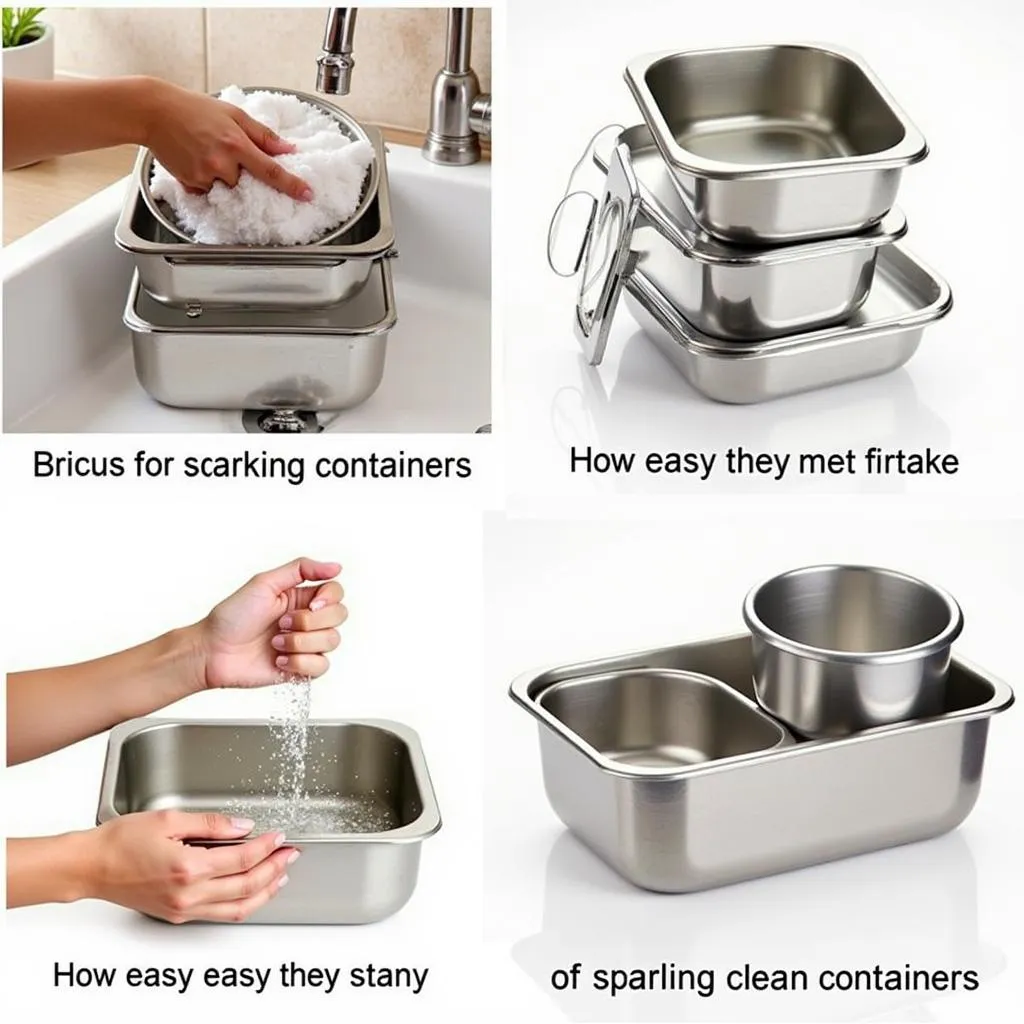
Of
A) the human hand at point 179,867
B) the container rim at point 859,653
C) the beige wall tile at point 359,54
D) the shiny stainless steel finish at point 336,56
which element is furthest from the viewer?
the beige wall tile at point 359,54

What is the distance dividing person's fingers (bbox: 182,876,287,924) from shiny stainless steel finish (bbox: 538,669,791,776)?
326 mm

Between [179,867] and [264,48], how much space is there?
3.51 feet

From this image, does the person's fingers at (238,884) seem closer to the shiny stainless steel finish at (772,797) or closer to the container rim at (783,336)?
the shiny stainless steel finish at (772,797)

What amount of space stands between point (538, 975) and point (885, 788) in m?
0.35

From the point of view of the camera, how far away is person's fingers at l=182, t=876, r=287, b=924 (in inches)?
49.4

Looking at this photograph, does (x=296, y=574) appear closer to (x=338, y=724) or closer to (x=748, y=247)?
(x=338, y=724)

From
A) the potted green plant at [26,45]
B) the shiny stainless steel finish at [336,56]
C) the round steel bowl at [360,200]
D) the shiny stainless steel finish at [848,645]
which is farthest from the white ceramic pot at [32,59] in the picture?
the shiny stainless steel finish at [848,645]

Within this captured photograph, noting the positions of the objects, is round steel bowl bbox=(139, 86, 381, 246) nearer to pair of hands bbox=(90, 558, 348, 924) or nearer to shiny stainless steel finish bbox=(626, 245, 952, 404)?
shiny stainless steel finish bbox=(626, 245, 952, 404)

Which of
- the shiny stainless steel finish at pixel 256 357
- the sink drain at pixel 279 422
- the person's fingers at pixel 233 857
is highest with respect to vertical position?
the shiny stainless steel finish at pixel 256 357

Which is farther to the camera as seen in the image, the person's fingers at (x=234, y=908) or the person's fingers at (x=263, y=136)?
the person's fingers at (x=263, y=136)

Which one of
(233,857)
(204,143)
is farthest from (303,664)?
(204,143)

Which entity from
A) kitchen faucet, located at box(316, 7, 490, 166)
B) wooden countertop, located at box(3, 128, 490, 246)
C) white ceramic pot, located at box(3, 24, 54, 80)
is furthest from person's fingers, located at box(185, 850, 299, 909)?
white ceramic pot, located at box(3, 24, 54, 80)

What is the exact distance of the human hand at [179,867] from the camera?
1.23 meters

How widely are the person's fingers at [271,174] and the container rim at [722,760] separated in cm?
49
